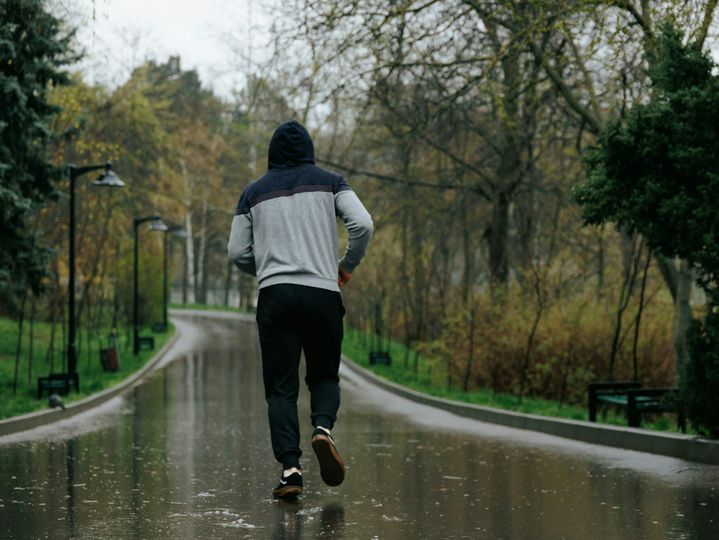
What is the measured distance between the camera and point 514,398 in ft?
61.5

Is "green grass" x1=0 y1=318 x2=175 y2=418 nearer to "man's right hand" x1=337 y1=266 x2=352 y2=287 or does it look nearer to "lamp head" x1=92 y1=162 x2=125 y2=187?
"lamp head" x1=92 y1=162 x2=125 y2=187

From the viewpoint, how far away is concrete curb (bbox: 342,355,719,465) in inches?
372

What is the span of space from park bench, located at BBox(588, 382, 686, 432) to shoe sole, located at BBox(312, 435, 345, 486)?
454 cm

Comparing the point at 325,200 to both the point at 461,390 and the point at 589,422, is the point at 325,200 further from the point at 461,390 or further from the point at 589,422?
the point at 461,390

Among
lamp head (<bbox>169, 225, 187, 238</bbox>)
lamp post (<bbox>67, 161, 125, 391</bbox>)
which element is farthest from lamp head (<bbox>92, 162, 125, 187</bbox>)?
lamp head (<bbox>169, 225, 187, 238</bbox>)

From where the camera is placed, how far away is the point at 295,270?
678 centimetres

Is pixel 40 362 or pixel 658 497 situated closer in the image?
pixel 658 497

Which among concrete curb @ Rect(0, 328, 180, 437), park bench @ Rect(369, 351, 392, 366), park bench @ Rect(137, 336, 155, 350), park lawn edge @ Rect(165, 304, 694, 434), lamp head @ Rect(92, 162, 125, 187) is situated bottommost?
concrete curb @ Rect(0, 328, 180, 437)

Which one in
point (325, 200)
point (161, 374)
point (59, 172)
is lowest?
point (161, 374)

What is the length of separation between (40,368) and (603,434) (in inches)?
777

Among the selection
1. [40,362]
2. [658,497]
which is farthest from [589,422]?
[40,362]

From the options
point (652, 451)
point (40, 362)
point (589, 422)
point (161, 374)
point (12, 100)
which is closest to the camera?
point (652, 451)

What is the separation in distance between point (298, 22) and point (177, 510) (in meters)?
9.51

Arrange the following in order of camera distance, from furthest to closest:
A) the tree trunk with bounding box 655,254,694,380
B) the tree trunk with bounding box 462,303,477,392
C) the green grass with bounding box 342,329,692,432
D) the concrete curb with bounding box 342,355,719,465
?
the tree trunk with bounding box 462,303,477,392 → the tree trunk with bounding box 655,254,694,380 → the green grass with bounding box 342,329,692,432 → the concrete curb with bounding box 342,355,719,465
